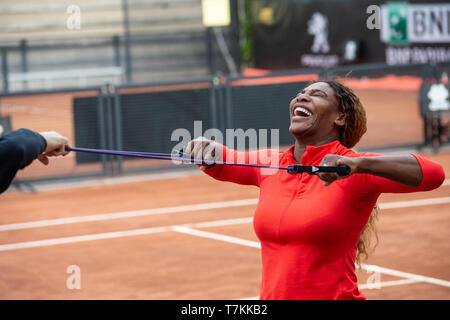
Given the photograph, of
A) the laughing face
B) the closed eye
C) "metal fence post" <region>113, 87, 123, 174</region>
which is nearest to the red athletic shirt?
the laughing face

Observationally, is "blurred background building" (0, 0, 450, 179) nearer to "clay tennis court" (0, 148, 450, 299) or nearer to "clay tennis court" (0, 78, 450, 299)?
"clay tennis court" (0, 78, 450, 299)

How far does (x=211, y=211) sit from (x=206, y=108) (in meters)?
4.06

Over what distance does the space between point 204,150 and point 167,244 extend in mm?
5956

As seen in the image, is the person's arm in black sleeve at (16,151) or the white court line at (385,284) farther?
the white court line at (385,284)

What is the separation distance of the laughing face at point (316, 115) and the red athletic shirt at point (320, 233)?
0.29 meters

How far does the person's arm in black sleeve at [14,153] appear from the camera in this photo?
2.99 m

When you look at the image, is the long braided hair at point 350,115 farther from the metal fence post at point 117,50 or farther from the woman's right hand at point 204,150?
the metal fence post at point 117,50

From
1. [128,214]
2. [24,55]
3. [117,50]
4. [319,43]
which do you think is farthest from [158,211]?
[319,43]

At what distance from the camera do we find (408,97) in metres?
19.2

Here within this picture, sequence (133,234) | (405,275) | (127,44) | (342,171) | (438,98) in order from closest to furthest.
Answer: (342,171) < (405,275) < (133,234) < (438,98) < (127,44)

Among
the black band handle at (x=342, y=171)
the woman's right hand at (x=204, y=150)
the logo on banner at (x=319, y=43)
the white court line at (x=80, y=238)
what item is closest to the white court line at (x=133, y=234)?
the white court line at (x=80, y=238)

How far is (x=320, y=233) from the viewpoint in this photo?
357 centimetres

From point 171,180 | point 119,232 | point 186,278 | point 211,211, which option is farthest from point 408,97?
point 186,278

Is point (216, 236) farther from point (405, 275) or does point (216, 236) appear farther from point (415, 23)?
point (415, 23)
